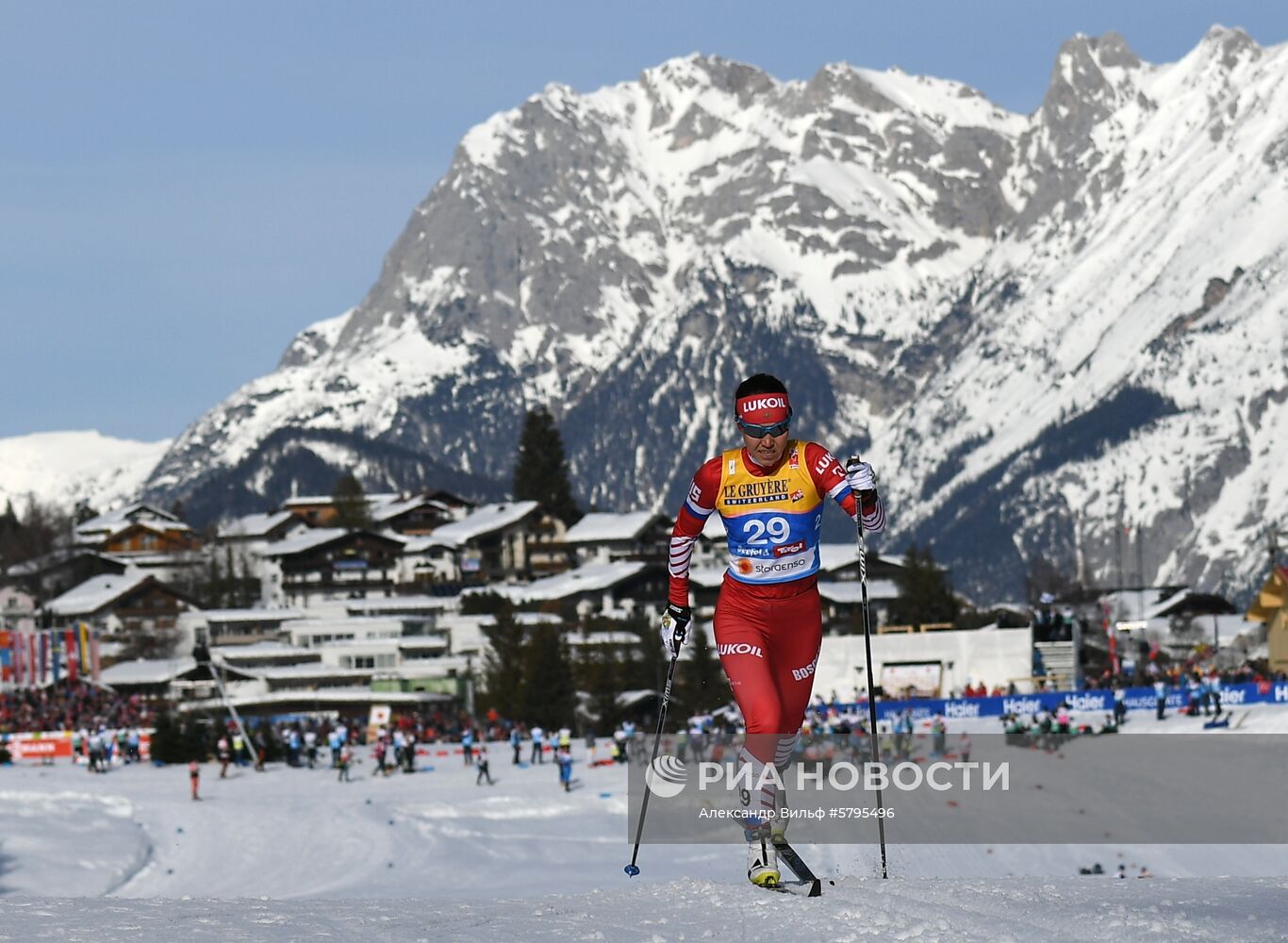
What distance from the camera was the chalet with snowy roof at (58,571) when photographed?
16588 cm

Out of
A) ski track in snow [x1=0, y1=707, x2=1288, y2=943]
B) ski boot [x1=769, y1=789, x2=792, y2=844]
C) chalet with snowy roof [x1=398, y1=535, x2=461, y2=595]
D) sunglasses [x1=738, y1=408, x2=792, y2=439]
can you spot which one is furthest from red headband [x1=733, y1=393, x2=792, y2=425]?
chalet with snowy roof [x1=398, y1=535, x2=461, y2=595]

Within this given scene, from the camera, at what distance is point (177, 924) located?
46.6ft

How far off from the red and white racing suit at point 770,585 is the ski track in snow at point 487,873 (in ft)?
4.22

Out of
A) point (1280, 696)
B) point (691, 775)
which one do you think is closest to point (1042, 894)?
point (691, 775)

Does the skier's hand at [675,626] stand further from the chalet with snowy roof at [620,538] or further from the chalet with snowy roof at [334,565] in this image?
the chalet with snowy roof at [334,565]

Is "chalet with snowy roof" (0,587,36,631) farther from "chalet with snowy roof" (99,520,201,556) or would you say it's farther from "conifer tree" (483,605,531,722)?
"chalet with snowy roof" (99,520,201,556)

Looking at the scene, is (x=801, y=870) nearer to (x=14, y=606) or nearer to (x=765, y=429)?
(x=765, y=429)

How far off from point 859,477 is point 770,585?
1.15 meters

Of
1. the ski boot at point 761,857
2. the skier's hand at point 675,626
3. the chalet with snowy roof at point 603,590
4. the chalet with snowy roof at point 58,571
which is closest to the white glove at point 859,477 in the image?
the skier's hand at point 675,626

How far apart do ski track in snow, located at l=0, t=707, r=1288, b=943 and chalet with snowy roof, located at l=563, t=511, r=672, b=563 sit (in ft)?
318

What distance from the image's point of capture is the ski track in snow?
47.2ft

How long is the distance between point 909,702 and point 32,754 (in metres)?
28.3

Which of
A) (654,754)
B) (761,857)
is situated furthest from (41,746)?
(761,857)

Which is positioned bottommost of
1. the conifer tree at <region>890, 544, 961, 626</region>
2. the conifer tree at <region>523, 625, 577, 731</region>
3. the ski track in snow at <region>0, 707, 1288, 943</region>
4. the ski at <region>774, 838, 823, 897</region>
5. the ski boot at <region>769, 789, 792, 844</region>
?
the ski track in snow at <region>0, 707, 1288, 943</region>
